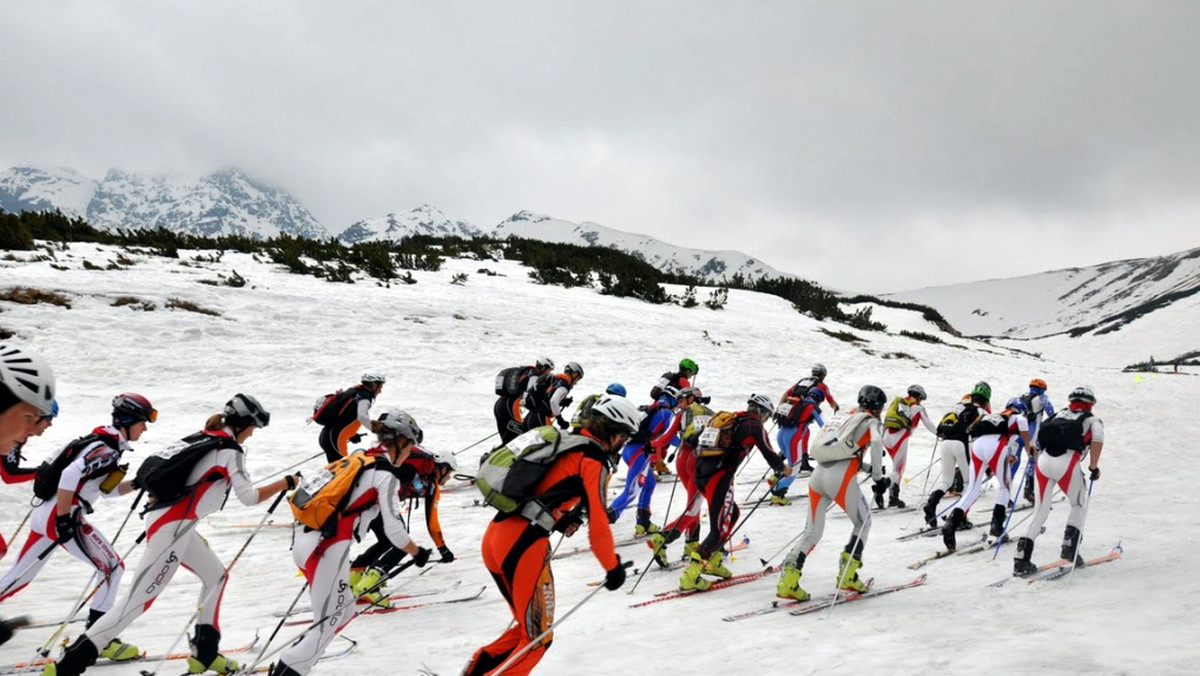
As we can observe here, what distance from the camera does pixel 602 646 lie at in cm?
632

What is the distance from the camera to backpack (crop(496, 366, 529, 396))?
12.1 meters

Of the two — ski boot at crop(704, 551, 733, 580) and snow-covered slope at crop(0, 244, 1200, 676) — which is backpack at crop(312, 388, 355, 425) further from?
ski boot at crop(704, 551, 733, 580)

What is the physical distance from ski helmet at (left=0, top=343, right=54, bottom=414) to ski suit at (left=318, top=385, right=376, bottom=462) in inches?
295

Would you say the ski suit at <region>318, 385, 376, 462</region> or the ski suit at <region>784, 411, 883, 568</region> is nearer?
the ski suit at <region>784, 411, 883, 568</region>

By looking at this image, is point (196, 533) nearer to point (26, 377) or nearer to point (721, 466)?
point (26, 377)

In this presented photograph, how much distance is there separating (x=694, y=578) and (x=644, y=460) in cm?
289

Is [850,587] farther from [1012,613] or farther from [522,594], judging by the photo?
[522,594]

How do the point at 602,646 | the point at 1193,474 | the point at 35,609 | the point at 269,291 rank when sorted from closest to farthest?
the point at 602,646 → the point at 35,609 → the point at 1193,474 → the point at 269,291

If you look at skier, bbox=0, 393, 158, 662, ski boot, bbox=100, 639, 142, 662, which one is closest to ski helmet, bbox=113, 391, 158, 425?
skier, bbox=0, 393, 158, 662

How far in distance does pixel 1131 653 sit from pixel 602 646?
4524 mm

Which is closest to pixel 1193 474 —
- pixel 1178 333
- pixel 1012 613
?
pixel 1012 613

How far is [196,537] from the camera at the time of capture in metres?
5.72

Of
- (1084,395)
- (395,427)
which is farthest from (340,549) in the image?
(1084,395)

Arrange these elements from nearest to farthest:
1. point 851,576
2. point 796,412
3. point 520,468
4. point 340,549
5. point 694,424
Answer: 1. point 520,468
2. point 340,549
3. point 851,576
4. point 694,424
5. point 796,412
